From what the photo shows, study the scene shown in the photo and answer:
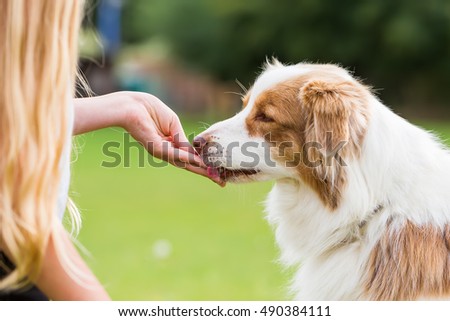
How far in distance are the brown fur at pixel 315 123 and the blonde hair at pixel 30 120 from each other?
175 cm

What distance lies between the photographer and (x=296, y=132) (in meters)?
4.06

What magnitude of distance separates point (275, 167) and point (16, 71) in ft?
6.36

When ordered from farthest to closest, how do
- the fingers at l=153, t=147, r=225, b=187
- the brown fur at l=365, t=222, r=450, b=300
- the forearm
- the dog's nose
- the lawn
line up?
the lawn → the dog's nose → the fingers at l=153, t=147, r=225, b=187 → the brown fur at l=365, t=222, r=450, b=300 → the forearm

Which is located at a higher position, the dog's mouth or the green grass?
the dog's mouth

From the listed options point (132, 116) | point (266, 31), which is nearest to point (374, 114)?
point (132, 116)

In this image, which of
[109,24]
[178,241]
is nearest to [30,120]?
[178,241]

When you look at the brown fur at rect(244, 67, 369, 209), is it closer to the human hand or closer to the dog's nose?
the dog's nose

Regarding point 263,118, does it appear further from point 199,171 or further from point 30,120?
point 30,120

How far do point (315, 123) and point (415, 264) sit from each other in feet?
2.76

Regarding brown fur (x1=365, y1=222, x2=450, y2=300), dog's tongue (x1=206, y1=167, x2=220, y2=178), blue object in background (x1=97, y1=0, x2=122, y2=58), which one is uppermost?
dog's tongue (x1=206, y1=167, x2=220, y2=178)

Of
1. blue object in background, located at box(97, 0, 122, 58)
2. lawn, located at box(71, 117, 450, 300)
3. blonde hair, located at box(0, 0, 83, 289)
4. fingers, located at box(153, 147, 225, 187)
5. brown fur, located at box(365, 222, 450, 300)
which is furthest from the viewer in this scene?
blue object in background, located at box(97, 0, 122, 58)

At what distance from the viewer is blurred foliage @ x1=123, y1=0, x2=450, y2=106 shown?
90.4ft

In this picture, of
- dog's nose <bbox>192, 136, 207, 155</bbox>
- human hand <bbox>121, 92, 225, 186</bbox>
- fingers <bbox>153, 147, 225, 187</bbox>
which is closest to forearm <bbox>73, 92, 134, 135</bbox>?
human hand <bbox>121, 92, 225, 186</bbox>

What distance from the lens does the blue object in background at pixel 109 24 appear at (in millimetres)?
40000
